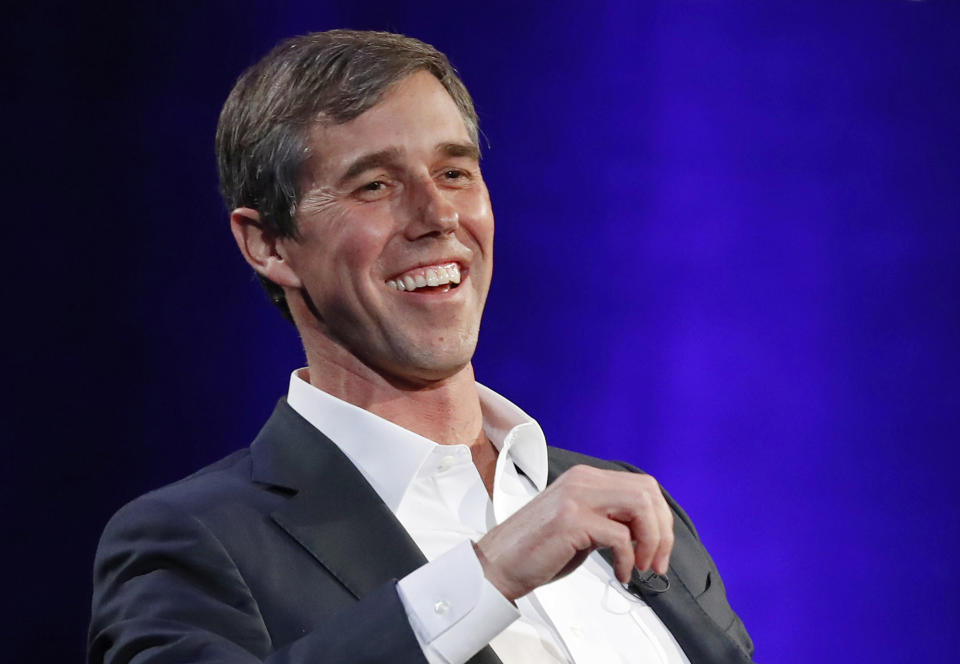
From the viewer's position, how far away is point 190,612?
148 cm

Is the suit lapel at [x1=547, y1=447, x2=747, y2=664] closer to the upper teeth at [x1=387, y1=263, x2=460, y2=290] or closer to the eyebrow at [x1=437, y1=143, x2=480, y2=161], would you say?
the upper teeth at [x1=387, y1=263, x2=460, y2=290]

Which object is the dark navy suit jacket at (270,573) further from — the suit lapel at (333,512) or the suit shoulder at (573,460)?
the suit shoulder at (573,460)

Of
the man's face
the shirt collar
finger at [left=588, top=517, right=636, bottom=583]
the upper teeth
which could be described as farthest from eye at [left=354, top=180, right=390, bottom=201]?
finger at [left=588, top=517, right=636, bottom=583]

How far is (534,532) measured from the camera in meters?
1.36

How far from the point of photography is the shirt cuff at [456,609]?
1365mm

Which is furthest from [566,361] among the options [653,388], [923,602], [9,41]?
[9,41]

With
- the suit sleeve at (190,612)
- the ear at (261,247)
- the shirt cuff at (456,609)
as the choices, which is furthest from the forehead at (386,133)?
the shirt cuff at (456,609)

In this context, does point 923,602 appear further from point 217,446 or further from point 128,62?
point 128,62

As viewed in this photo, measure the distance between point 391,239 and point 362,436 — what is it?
27 centimetres

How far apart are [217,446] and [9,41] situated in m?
0.71

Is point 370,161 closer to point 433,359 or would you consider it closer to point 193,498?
point 433,359

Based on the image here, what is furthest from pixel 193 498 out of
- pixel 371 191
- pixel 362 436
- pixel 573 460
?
pixel 573 460

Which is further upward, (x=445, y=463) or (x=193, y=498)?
(x=445, y=463)

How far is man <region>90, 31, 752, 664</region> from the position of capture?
155 centimetres
